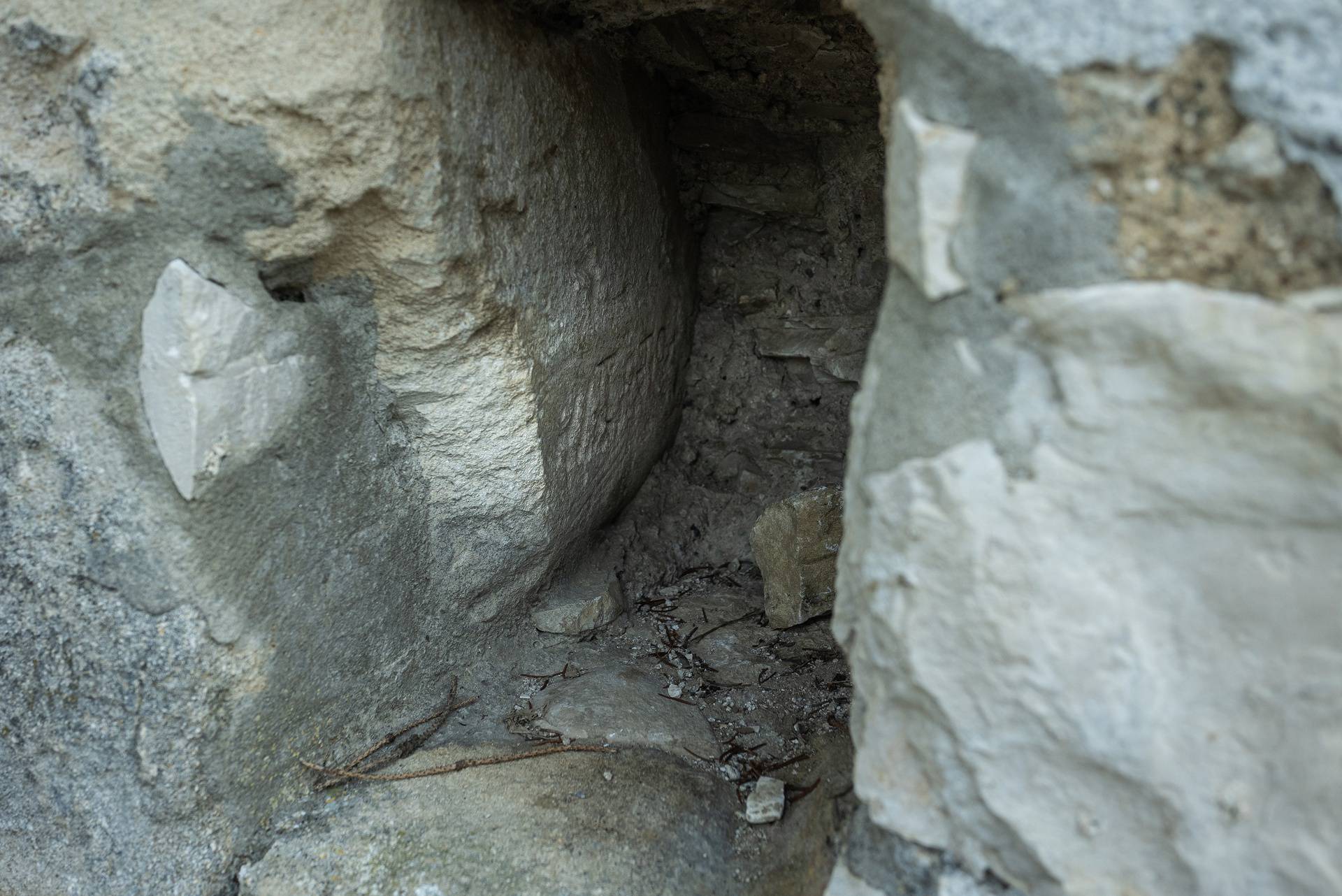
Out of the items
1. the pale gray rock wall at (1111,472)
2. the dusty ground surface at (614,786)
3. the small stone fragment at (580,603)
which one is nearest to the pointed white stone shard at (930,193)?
the pale gray rock wall at (1111,472)

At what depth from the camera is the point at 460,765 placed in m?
1.37

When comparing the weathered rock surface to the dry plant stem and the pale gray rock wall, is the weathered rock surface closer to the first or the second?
the dry plant stem

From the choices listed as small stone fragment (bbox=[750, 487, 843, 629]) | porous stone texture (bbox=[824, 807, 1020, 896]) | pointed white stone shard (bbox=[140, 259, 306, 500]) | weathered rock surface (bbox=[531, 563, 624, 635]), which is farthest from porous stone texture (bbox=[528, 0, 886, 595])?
porous stone texture (bbox=[824, 807, 1020, 896])

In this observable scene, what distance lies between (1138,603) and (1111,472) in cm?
11

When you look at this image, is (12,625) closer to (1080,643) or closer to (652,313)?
(652,313)

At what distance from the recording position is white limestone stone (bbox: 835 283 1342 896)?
0.70 meters

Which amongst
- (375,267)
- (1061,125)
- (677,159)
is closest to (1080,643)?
(1061,125)

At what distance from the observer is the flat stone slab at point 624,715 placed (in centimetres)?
143

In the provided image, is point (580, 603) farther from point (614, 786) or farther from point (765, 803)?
point (765, 803)

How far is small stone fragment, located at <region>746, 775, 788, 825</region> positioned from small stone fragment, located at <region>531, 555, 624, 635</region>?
468mm

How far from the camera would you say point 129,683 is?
1.14 m

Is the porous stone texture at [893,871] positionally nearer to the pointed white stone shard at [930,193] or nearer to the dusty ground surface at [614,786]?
the dusty ground surface at [614,786]

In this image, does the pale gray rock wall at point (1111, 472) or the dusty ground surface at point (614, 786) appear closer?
the pale gray rock wall at point (1111, 472)

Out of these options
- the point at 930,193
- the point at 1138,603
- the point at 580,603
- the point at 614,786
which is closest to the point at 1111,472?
the point at 1138,603
